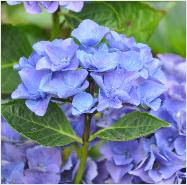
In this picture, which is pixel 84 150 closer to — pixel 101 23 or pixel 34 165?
pixel 34 165

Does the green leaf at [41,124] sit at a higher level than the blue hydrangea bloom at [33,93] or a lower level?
lower

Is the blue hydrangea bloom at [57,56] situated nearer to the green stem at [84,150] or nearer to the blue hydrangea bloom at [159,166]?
the green stem at [84,150]

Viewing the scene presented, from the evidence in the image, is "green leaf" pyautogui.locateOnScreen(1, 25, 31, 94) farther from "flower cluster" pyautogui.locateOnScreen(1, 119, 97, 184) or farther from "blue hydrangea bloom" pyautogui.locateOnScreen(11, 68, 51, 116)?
"blue hydrangea bloom" pyautogui.locateOnScreen(11, 68, 51, 116)

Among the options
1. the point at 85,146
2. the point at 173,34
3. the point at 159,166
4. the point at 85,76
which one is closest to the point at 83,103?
the point at 85,76

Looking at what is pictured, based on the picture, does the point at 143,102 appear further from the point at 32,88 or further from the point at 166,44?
the point at 166,44

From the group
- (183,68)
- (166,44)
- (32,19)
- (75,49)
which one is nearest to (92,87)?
(75,49)

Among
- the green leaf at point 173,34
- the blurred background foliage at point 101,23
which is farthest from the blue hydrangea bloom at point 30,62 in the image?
the green leaf at point 173,34
